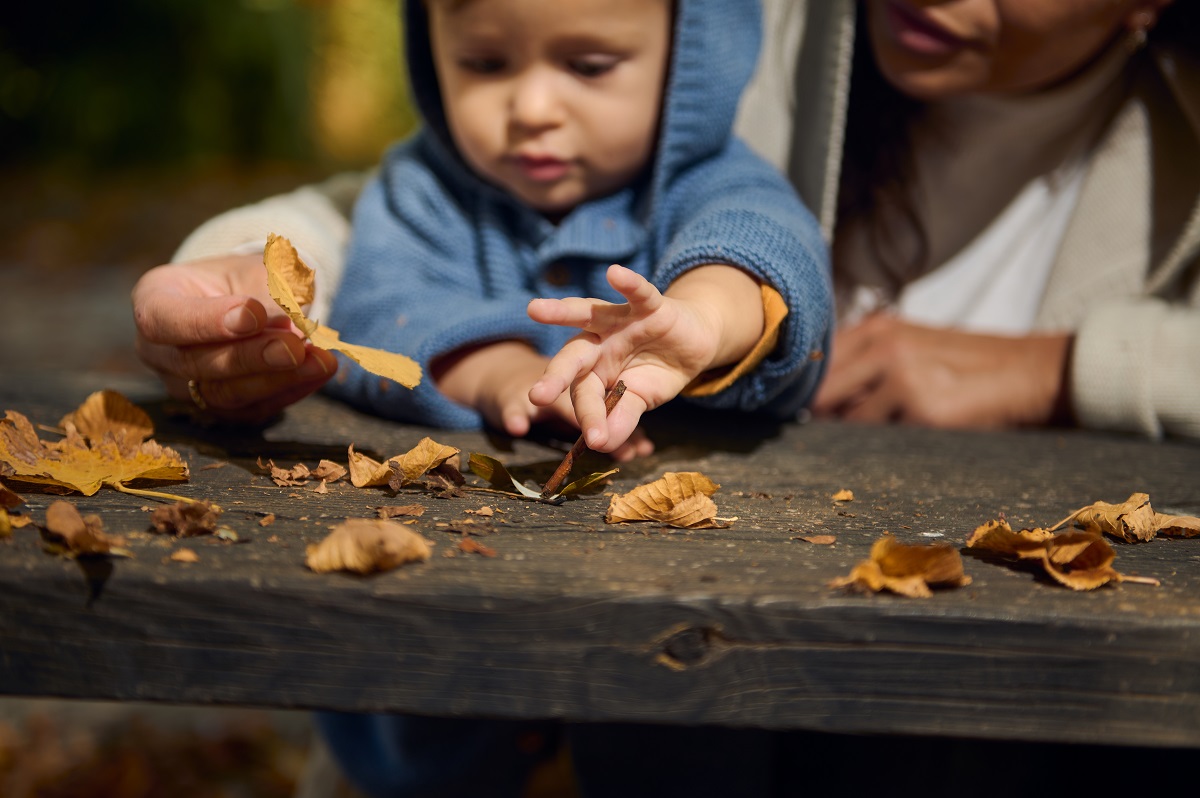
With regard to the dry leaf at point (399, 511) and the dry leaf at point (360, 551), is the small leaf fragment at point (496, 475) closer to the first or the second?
the dry leaf at point (399, 511)

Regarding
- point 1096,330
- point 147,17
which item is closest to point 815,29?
point 1096,330

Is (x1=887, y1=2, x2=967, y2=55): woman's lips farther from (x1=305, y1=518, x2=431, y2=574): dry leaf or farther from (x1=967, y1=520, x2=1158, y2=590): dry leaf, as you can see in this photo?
(x1=305, y1=518, x2=431, y2=574): dry leaf

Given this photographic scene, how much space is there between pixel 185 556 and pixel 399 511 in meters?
0.18

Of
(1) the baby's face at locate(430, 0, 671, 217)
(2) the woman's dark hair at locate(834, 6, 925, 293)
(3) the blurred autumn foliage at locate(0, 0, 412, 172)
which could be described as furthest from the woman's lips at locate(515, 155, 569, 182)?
(3) the blurred autumn foliage at locate(0, 0, 412, 172)

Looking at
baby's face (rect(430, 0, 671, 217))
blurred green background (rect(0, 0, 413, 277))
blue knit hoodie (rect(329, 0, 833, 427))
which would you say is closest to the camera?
blue knit hoodie (rect(329, 0, 833, 427))

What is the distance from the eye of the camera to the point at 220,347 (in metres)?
1.02

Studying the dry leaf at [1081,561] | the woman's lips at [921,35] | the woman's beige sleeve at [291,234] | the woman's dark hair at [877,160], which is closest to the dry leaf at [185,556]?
the dry leaf at [1081,561]

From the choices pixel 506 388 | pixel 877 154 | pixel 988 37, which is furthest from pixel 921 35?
pixel 506 388

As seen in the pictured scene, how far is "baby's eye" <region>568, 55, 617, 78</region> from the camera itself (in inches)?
51.2

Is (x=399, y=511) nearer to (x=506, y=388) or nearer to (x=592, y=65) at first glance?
(x=506, y=388)

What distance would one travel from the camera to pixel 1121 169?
68.0 inches

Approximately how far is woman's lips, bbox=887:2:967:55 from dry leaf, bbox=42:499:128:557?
1.32 meters

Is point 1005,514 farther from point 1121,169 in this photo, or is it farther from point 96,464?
point 1121,169

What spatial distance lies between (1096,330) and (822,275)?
1.96 ft
